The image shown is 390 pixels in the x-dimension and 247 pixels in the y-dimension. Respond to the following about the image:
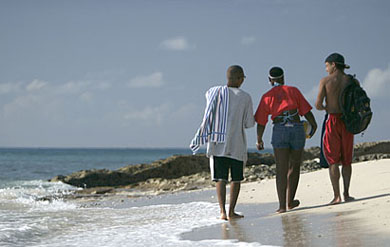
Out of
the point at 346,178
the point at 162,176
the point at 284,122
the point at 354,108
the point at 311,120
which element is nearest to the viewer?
the point at 284,122

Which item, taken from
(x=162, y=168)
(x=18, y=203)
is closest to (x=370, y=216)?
(x=18, y=203)

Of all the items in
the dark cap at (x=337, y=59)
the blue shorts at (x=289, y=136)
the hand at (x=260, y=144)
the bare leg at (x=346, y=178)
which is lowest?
the bare leg at (x=346, y=178)

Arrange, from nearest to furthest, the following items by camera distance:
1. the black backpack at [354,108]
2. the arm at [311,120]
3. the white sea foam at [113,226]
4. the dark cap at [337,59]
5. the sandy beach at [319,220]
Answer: the sandy beach at [319,220] → the white sea foam at [113,226] → the arm at [311,120] → the black backpack at [354,108] → the dark cap at [337,59]

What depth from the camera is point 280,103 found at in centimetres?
686

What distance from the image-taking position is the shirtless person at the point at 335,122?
7195 mm

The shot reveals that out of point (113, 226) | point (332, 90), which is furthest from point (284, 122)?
point (113, 226)

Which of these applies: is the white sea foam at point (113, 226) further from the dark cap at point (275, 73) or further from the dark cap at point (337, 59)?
the dark cap at point (337, 59)

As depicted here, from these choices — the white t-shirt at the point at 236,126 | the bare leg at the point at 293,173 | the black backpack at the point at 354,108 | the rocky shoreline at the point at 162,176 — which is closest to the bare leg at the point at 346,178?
the black backpack at the point at 354,108

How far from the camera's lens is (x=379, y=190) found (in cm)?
793

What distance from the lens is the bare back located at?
7168mm

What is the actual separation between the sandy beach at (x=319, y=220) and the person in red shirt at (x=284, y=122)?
1.82 ft

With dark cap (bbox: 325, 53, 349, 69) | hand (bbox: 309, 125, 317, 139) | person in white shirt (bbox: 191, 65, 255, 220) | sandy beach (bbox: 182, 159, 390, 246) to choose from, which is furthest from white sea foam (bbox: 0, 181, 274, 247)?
dark cap (bbox: 325, 53, 349, 69)

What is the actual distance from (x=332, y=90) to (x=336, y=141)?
2.14ft

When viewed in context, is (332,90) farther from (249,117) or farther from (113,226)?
(113,226)
